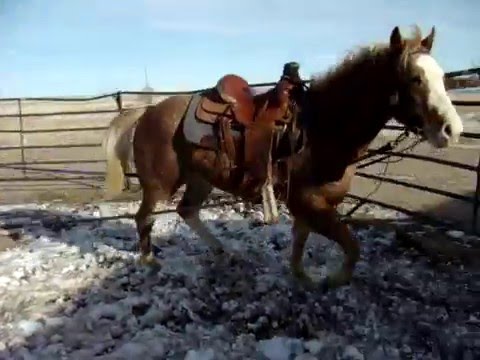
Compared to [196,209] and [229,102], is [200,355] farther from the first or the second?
[196,209]

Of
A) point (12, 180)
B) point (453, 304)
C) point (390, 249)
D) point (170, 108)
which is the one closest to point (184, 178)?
point (170, 108)

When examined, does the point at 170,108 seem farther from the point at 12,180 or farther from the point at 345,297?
the point at 12,180

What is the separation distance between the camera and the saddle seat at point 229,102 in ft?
14.8

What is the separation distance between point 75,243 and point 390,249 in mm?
3147

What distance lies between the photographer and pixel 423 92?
343 centimetres

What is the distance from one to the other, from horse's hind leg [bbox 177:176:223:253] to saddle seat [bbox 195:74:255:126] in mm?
855

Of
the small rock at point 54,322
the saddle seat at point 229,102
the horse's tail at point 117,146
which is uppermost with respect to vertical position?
the saddle seat at point 229,102

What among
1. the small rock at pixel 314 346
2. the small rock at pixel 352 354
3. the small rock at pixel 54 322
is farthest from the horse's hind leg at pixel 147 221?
the small rock at pixel 352 354

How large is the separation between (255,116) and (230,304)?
145 centimetres

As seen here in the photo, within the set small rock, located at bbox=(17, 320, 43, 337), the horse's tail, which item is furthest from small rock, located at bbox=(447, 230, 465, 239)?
small rock, located at bbox=(17, 320, 43, 337)

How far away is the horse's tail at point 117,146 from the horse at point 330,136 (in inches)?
8.4

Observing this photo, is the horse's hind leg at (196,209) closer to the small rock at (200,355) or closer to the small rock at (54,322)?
the small rock at (54,322)

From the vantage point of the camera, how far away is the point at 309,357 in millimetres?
3334

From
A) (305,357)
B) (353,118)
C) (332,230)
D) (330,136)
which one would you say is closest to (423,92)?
(353,118)
